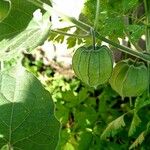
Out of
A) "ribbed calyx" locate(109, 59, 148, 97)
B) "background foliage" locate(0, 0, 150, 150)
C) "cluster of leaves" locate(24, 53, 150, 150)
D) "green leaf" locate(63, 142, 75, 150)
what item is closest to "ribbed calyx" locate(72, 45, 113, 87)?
"background foliage" locate(0, 0, 150, 150)

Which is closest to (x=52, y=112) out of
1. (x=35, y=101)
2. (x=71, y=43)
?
(x=35, y=101)

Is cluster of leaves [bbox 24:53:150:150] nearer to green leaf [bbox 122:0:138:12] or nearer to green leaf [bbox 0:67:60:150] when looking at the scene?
green leaf [bbox 122:0:138:12]

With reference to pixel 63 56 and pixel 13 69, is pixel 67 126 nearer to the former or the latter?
pixel 63 56

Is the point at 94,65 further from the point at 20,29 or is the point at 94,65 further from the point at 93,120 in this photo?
the point at 93,120

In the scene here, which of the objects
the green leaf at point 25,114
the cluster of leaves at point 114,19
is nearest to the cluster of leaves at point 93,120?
the cluster of leaves at point 114,19

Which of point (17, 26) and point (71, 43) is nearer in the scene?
point (17, 26)

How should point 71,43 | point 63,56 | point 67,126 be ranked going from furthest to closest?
point 63,56 → point 67,126 → point 71,43
